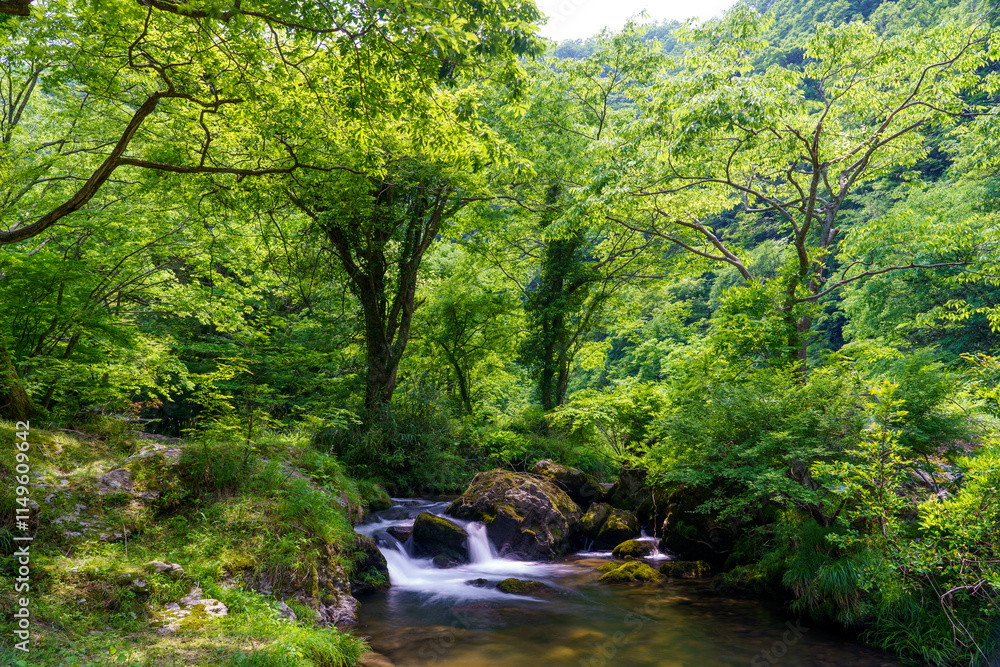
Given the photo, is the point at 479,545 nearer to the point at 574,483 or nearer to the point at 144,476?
the point at 574,483

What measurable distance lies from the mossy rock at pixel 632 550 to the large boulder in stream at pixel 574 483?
240 cm

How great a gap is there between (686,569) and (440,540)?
4415 millimetres

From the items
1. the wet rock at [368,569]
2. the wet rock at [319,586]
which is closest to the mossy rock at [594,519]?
the wet rock at [368,569]

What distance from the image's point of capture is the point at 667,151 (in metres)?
9.84

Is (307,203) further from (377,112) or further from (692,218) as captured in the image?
(692,218)

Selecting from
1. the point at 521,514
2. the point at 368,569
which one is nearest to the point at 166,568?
the point at 368,569

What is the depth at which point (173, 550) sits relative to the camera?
16.6 ft

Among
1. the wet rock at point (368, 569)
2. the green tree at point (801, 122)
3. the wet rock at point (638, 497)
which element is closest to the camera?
the wet rock at point (368, 569)

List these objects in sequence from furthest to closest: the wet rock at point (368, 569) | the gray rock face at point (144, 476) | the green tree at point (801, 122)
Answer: the green tree at point (801, 122)
the wet rock at point (368, 569)
the gray rock face at point (144, 476)

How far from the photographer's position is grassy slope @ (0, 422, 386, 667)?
3.72 metres

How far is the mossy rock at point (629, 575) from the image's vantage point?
8.53 meters

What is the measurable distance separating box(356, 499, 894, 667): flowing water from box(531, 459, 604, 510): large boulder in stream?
352 cm

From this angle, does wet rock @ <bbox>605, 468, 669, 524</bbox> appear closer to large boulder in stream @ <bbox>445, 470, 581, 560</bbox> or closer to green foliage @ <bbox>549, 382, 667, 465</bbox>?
green foliage @ <bbox>549, 382, 667, 465</bbox>

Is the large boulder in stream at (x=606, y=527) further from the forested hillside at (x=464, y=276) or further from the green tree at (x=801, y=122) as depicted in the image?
the green tree at (x=801, y=122)
